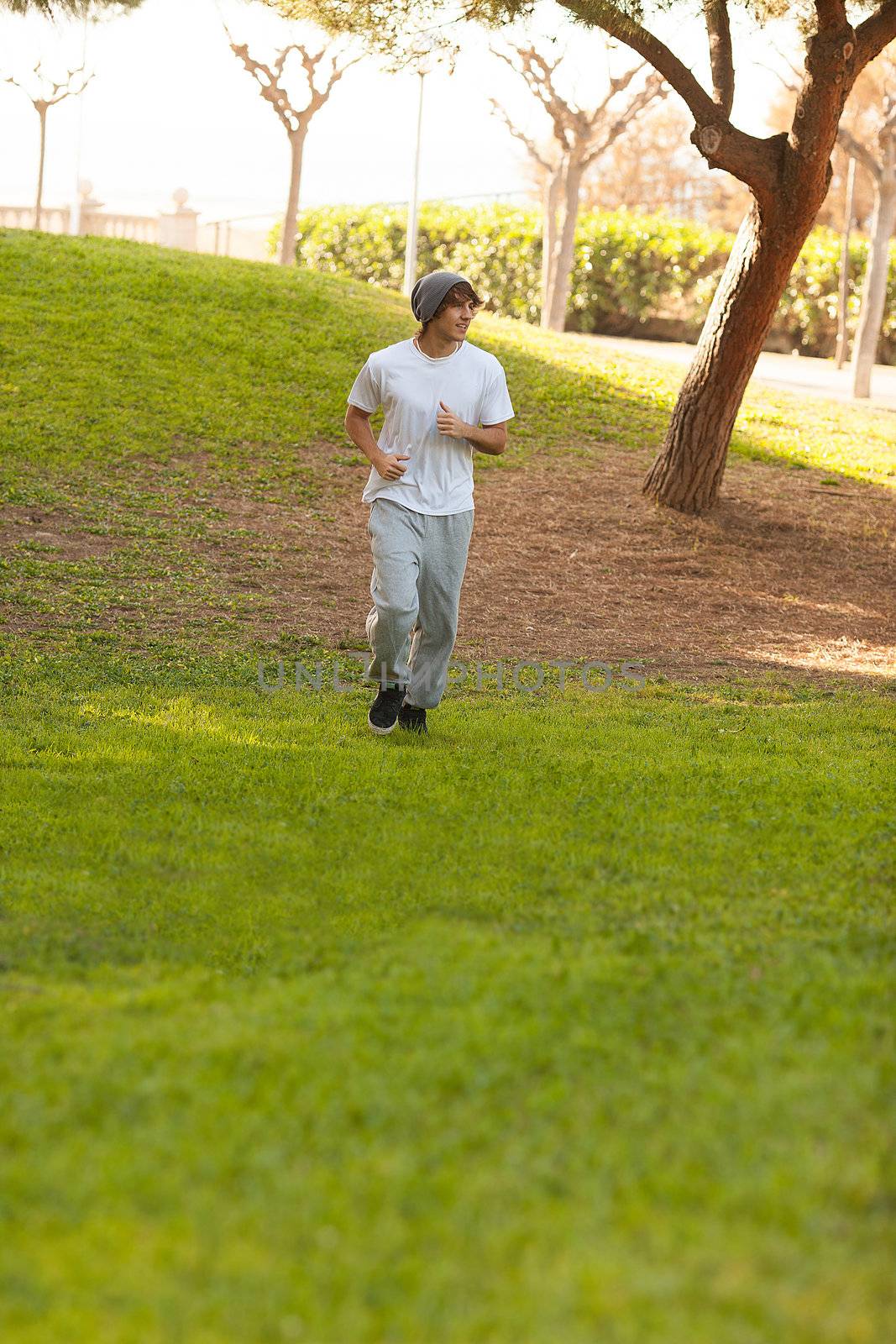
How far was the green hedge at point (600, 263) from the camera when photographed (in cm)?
2392

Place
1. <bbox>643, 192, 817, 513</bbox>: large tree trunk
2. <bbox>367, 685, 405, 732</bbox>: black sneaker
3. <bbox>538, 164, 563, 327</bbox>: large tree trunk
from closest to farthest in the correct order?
<bbox>367, 685, 405, 732</bbox>: black sneaker → <bbox>643, 192, 817, 513</bbox>: large tree trunk → <bbox>538, 164, 563, 327</bbox>: large tree trunk

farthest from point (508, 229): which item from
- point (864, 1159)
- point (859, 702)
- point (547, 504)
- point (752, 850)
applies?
point (864, 1159)

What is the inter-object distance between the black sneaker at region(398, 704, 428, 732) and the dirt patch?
79.3 inches

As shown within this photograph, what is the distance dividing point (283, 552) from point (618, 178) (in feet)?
136

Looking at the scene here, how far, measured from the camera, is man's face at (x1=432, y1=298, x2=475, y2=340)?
18.6ft

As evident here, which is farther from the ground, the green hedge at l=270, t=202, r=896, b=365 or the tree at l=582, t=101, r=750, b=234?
the tree at l=582, t=101, r=750, b=234

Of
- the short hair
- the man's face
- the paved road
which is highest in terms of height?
the paved road

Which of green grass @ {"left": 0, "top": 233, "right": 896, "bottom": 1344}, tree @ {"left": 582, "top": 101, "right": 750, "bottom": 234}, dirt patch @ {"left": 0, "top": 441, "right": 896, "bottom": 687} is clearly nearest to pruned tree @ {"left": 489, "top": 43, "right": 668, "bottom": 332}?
dirt patch @ {"left": 0, "top": 441, "right": 896, "bottom": 687}

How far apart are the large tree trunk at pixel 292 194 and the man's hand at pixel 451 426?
15.9 meters

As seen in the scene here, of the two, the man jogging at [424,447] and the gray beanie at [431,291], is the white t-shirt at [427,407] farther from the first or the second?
the gray beanie at [431,291]

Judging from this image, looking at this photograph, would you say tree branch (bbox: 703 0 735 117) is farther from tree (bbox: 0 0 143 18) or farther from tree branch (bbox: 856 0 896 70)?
tree (bbox: 0 0 143 18)

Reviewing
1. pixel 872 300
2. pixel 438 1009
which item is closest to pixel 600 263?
pixel 872 300

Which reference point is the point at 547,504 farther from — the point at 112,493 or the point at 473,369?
the point at 473,369

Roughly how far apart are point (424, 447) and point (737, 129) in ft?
20.9
